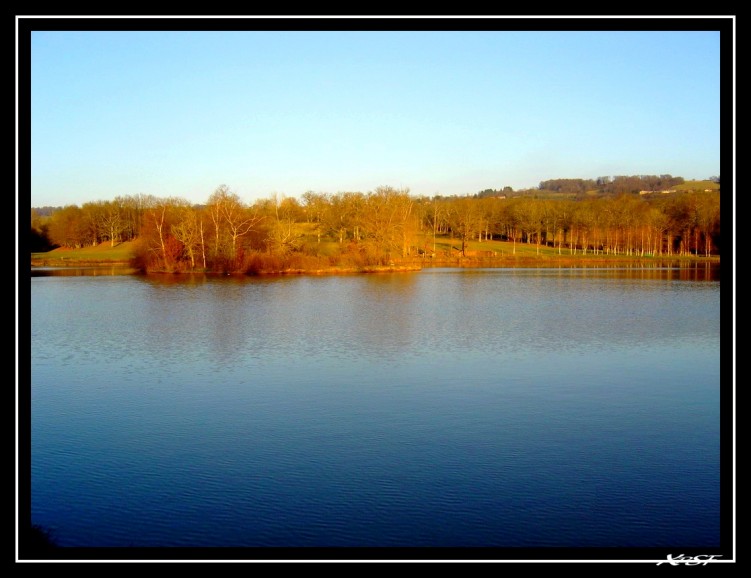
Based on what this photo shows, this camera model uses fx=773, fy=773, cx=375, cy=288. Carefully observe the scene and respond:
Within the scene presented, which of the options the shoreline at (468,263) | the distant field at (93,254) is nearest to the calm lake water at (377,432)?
the shoreline at (468,263)

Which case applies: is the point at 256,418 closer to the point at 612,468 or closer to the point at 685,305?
the point at 612,468

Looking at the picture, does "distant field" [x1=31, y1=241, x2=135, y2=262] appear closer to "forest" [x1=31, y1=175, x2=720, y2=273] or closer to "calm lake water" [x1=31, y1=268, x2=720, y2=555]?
"forest" [x1=31, y1=175, x2=720, y2=273]

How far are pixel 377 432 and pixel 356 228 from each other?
4133 cm

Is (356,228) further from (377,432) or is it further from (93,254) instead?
(377,432)

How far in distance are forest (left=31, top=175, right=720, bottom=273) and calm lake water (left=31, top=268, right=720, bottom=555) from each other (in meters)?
23.8

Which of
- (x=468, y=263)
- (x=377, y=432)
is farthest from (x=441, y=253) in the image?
(x=377, y=432)

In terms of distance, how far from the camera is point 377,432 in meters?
9.69

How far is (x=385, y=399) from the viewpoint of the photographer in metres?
11.6

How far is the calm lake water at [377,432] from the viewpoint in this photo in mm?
6852

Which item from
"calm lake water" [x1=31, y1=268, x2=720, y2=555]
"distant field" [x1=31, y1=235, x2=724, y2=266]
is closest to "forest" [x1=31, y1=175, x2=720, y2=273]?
"distant field" [x1=31, y1=235, x2=724, y2=266]
